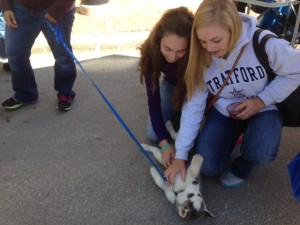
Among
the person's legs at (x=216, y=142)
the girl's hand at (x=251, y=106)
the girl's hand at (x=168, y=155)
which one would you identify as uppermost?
the girl's hand at (x=251, y=106)

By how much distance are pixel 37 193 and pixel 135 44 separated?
2.30m

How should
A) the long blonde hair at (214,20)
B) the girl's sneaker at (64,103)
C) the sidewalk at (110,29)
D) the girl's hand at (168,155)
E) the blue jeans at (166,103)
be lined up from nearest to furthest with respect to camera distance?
the long blonde hair at (214,20)
the girl's hand at (168,155)
the blue jeans at (166,103)
the girl's sneaker at (64,103)
the sidewalk at (110,29)

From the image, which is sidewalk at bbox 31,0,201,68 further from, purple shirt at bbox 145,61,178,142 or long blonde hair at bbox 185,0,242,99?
long blonde hair at bbox 185,0,242,99

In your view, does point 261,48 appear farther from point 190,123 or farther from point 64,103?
point 64,103

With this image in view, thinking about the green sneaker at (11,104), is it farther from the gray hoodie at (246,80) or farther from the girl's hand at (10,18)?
the gray hoodie at (246,80)

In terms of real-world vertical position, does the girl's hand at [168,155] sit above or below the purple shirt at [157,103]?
below

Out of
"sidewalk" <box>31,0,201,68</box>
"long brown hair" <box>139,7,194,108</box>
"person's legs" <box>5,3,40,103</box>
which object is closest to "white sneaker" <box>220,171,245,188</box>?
"long brown hair" <box>139,7,194,108</box>

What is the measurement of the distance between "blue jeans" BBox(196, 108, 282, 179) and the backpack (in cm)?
5

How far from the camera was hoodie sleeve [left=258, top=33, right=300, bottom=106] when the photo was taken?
5.47 feet

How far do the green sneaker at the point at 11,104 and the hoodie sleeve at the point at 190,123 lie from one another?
1.50 meters

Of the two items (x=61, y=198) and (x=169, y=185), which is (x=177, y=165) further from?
(x=61, y=198)

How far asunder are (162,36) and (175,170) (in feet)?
2.31

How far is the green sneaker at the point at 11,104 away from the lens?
→ 2.81 meters

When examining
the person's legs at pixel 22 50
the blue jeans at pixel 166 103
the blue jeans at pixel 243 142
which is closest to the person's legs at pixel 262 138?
the blue jeans at pixel 243 142
